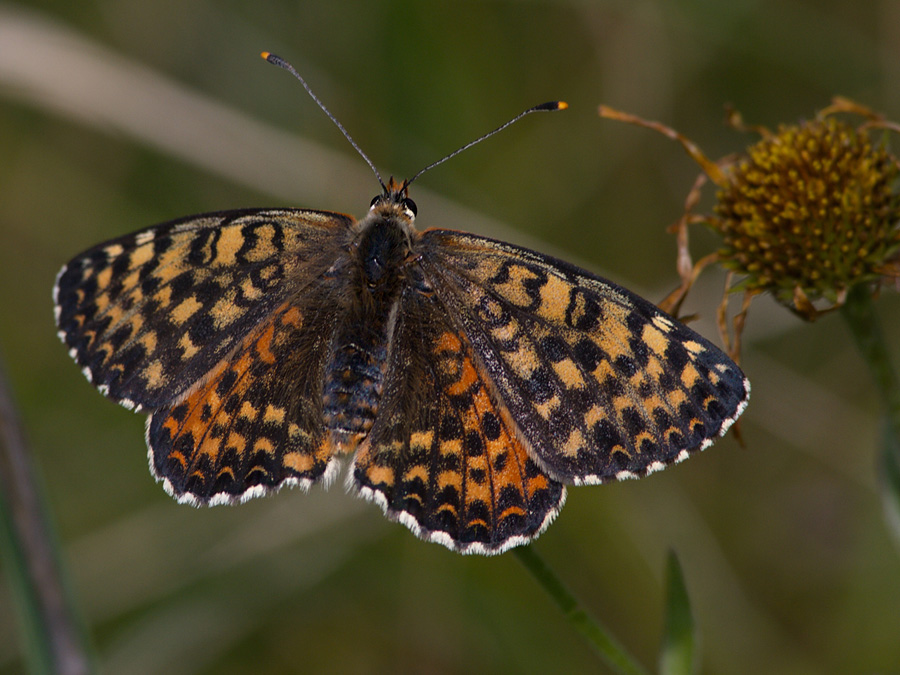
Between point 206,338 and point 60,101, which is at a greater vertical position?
point 60,101

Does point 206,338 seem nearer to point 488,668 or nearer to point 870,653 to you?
point 488,668

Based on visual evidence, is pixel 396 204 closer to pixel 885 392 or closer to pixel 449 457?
pixel 449 457

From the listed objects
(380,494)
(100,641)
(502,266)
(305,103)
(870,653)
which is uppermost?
(305,103)

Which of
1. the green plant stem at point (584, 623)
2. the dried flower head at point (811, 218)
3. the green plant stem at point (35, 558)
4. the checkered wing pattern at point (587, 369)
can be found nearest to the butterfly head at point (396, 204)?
the checkered wing pattern at point (587, 369)

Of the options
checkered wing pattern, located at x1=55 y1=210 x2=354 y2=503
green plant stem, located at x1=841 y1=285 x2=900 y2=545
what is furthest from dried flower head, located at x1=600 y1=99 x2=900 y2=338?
checkered wing pattern, located at x1=55 y1=210 x2=354 y2=503

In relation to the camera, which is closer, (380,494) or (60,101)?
(380,494)

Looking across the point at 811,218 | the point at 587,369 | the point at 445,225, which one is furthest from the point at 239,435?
the point at 811,218

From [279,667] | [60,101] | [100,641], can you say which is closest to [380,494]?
[279,667]
